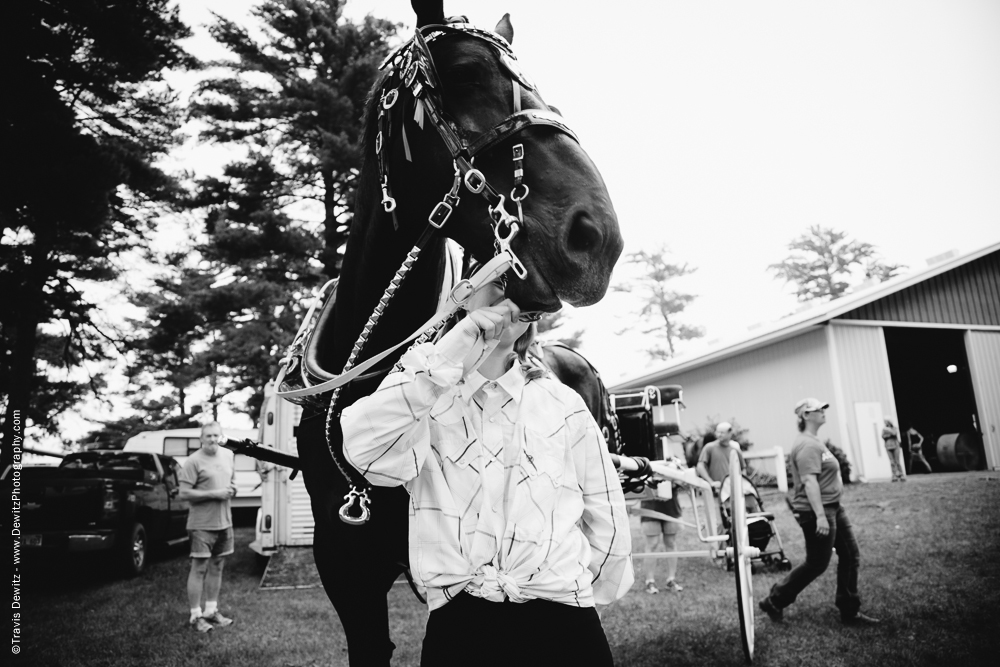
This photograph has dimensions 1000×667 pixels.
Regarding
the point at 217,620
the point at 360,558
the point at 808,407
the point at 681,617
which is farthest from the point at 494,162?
the point at 217,620

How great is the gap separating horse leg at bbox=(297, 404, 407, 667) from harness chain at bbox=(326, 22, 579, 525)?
115mm

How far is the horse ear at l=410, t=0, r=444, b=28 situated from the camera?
81.2 inches

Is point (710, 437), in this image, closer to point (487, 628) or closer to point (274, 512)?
point (274, 512)

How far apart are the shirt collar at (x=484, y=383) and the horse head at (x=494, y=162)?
0.36m

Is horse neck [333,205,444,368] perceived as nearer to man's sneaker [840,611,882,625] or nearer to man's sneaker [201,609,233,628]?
man's sneaker [840,611,882,625]

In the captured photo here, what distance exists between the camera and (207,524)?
729cm

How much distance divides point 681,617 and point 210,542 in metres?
5.52

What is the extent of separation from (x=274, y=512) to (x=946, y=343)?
21.1m

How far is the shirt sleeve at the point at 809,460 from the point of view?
20.5ft

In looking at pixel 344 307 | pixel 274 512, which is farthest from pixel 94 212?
pixel 344 307

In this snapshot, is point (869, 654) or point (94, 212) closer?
point (869, 654)

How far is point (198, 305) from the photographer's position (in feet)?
54.5

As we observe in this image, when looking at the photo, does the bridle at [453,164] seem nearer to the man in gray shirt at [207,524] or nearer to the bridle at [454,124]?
the bridle at [454,124]

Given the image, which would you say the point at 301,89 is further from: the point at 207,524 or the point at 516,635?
the point at 516,635
